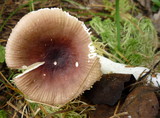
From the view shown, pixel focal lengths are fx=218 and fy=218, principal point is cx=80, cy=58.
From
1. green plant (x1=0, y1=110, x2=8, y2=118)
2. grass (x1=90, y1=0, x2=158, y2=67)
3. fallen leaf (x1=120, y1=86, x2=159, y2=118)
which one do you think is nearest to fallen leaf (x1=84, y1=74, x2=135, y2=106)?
fallen leaf (x1=120, y1=86, x2=159, y2=118)

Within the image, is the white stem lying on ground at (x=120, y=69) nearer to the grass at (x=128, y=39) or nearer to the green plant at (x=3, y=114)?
the grass at (x=128, y=39)

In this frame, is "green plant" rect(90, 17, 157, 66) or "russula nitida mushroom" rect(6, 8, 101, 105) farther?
"green plant" rect(90, 17, 157, 66)

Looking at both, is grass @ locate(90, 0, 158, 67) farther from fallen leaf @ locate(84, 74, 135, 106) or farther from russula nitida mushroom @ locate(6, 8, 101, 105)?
russula nitida mushroom @ locate(6, 8, 101, 105)

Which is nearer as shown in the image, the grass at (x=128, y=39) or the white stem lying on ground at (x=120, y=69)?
the white stem lying on ground at (x=120, y=69)

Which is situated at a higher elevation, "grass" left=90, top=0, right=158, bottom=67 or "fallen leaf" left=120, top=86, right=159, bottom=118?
"grass" left=90, top=0, right=158, bottom=67

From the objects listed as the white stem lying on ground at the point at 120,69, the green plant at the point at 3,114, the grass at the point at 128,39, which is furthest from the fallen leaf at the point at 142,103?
the green plant at the point at 3,114

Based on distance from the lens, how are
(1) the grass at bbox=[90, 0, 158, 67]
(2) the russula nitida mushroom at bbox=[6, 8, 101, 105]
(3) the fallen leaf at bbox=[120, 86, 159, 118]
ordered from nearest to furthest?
(3) the fallen leaf at bbox=[120, 86, 159, 118]
(2) the russula nitida mushroom at bbox=[6, 8, 101, 105]
(1) the grass at bbox=[90, 0, 158, 67]

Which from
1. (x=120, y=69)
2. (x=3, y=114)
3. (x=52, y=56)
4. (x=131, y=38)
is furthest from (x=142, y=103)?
(x=3, y=114)

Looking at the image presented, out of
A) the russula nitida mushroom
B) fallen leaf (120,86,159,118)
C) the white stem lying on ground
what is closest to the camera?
Result: fallen leaf (120,86,159,118)
